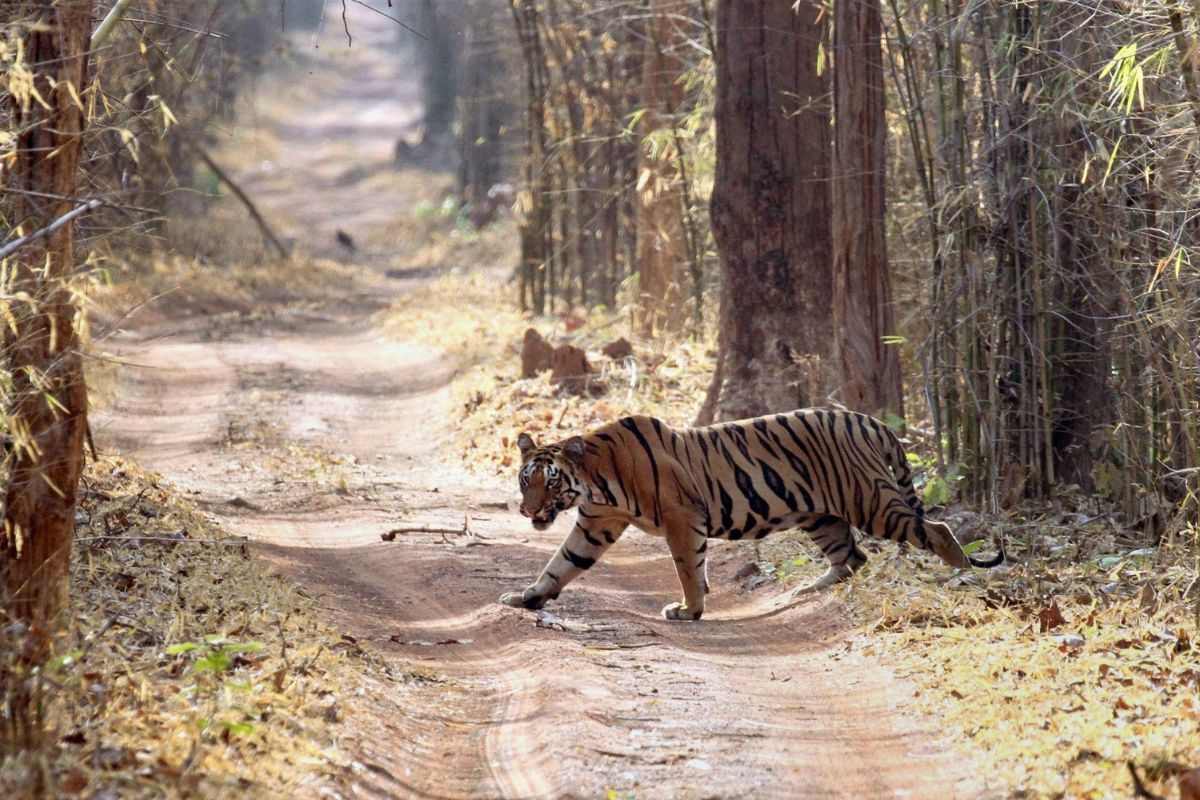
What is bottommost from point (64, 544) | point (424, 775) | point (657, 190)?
point (424, 775)

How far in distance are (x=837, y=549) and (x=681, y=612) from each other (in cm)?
100

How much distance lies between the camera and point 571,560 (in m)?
7.07

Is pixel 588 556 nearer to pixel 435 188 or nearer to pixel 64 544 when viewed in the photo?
pixel 64 544

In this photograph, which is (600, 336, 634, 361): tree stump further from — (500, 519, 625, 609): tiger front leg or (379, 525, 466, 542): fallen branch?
(500, 519, 625, 609): tiger front leg

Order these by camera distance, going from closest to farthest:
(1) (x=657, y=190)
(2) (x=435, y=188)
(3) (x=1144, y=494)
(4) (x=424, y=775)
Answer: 1. (4) (x=424, y=775)
2. (3) (x=1144, y=494)
3. (1) (x=657, y=190)
4. (2) (x=435, y=188)

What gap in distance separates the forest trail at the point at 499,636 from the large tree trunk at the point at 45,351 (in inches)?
18.1

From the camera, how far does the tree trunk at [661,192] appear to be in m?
14.6

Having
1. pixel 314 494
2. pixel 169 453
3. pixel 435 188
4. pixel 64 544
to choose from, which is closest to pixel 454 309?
pixel 169 453

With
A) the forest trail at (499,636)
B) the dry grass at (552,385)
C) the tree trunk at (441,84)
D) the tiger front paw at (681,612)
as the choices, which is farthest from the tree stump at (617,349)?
the tree trunk at (441,84)

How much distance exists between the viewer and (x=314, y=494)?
1015cm

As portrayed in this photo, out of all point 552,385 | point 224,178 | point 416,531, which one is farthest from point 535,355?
point 224,178

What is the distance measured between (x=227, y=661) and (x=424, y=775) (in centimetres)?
78

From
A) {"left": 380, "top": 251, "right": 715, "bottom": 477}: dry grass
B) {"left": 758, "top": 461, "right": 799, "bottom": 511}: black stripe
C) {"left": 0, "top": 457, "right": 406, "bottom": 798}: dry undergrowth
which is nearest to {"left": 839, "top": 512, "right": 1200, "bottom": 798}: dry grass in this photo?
{"left": 758, "top": 461, "right": 799, "bottom": 511}: black stripe

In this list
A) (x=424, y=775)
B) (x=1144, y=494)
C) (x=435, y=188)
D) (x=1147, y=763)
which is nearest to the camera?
(x=1147, y=763)
